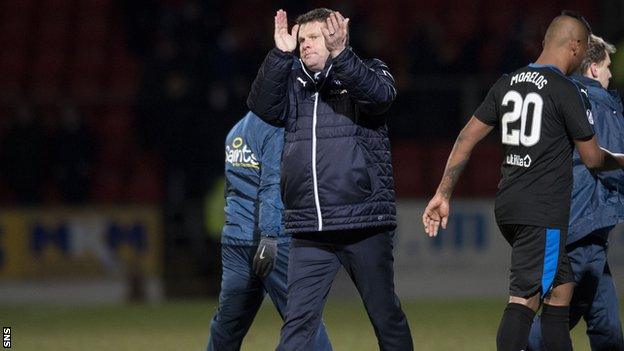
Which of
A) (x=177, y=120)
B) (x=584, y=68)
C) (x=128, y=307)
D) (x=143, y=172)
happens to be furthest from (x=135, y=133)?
(x=584, y=68)

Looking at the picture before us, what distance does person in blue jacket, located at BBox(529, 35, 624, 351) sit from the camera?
722 cm

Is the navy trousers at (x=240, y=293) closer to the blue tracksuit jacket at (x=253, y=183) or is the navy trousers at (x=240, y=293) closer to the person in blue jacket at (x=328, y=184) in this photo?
the blue tracksuit jacket at (x=253, y=183)

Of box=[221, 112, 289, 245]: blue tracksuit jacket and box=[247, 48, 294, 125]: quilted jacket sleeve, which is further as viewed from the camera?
box=[221, 112, 289, 245]: blue tracksuit jacket

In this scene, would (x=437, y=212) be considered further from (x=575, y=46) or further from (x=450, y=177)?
(x=575, y=46)

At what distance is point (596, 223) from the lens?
23.6ft

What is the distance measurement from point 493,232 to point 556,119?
9.06 metres

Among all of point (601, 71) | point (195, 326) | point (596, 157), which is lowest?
point (195, 326)

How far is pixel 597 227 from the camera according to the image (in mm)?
7195

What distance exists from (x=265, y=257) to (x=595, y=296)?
1826 millimetres

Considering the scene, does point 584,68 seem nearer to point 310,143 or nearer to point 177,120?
point 310,143

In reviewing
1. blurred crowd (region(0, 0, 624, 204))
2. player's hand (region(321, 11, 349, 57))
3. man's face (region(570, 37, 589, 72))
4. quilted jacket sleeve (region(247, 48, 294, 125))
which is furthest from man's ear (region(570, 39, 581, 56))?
blurred crowd (region(0, 0, 624, 204))

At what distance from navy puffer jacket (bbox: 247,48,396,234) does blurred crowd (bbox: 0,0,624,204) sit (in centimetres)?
856

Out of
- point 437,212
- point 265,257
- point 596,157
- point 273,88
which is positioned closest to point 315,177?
point 273,88

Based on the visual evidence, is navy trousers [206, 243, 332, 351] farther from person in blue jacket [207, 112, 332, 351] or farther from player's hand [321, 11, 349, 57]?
player's hand [321, 11, 349, 57]
